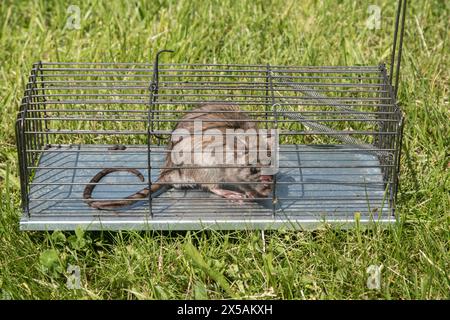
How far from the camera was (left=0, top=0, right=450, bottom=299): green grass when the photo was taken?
348cm

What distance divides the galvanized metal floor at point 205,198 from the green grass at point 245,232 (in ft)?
0.30

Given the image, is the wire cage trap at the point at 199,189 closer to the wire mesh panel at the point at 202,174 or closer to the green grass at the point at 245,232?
the wire mesh panel at the point at 202,174

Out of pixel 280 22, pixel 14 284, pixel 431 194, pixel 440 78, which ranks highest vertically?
pixel 280 22

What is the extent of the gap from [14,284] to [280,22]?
308 cm

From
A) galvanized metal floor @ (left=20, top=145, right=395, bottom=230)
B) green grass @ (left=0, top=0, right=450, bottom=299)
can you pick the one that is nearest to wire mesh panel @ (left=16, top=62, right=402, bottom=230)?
galvanized metal floor @ (left=20, top=145, right=395, bottom=230)

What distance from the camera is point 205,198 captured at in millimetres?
3898

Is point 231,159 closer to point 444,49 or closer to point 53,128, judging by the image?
point 53,128

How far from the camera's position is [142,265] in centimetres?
356

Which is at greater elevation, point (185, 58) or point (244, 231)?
point (185, 58)

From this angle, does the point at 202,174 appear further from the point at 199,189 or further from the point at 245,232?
the point at 245,232

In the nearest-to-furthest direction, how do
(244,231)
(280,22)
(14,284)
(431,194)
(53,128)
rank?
(14,284) < (244,231) < (431,194) < (53,128) < (280,22)

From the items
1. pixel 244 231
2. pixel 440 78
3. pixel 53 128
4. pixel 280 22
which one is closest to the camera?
pixel 244 231

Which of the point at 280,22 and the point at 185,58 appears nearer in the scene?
the point at 185,58

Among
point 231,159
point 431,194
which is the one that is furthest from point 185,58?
point 431,194
